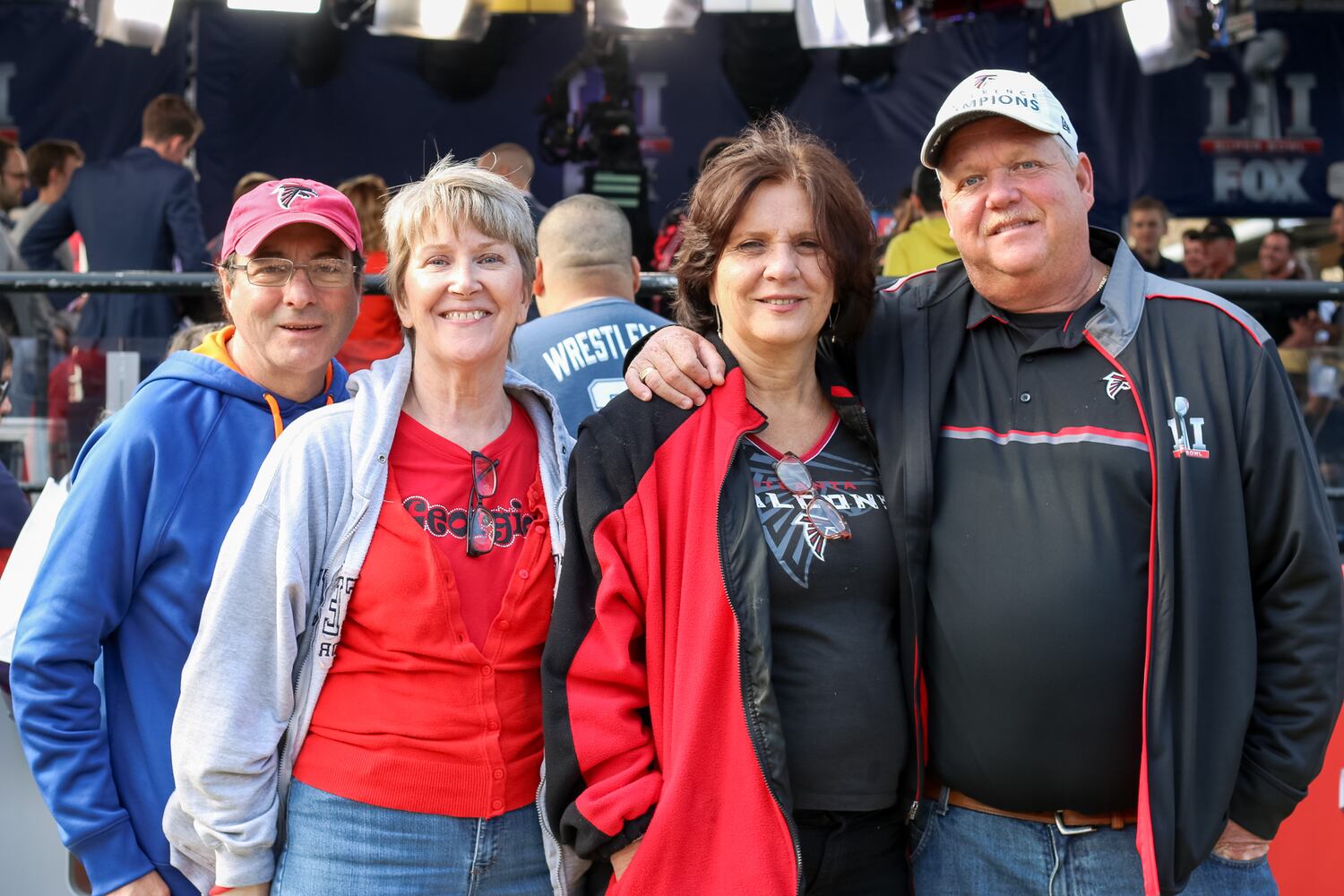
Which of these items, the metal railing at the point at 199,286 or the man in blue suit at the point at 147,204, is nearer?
the metal railing at the point at 199,286

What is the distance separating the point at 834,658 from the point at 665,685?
12.0 inches

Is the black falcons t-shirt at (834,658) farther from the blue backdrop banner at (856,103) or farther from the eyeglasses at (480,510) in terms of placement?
the blue backdrop banner at (856,103)

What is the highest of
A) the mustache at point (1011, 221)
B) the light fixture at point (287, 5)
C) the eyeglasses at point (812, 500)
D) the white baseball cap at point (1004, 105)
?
the light fixture at point (287, 5)

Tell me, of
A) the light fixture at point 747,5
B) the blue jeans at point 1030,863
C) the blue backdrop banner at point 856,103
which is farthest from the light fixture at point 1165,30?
the blue jeans at point 1030,863

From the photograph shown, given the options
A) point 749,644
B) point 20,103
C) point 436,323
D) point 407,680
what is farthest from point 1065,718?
point 20,103

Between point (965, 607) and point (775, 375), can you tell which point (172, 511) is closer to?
point (775, 375)

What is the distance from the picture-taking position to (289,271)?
8.07 feet

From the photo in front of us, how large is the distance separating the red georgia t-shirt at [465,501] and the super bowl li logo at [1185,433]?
3.75 ft

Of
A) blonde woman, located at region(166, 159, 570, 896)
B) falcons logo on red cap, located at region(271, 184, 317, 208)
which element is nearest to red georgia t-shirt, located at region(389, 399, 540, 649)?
blonde woman, located at region(166, 159, 570, 896)

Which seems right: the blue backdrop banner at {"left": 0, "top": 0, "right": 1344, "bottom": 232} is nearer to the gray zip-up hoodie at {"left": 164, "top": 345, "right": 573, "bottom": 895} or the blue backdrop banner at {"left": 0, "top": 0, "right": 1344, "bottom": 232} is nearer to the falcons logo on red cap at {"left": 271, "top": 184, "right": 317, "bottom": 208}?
the falcons logo on red cap at {"left": 271, "top": 184, "right": 317, "bottom": 208}

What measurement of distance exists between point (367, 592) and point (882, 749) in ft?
3.08

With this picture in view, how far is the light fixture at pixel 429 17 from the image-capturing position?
7426 millimetres

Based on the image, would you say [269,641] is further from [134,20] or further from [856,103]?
[856,103]

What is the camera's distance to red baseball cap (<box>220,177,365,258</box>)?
2.41m
